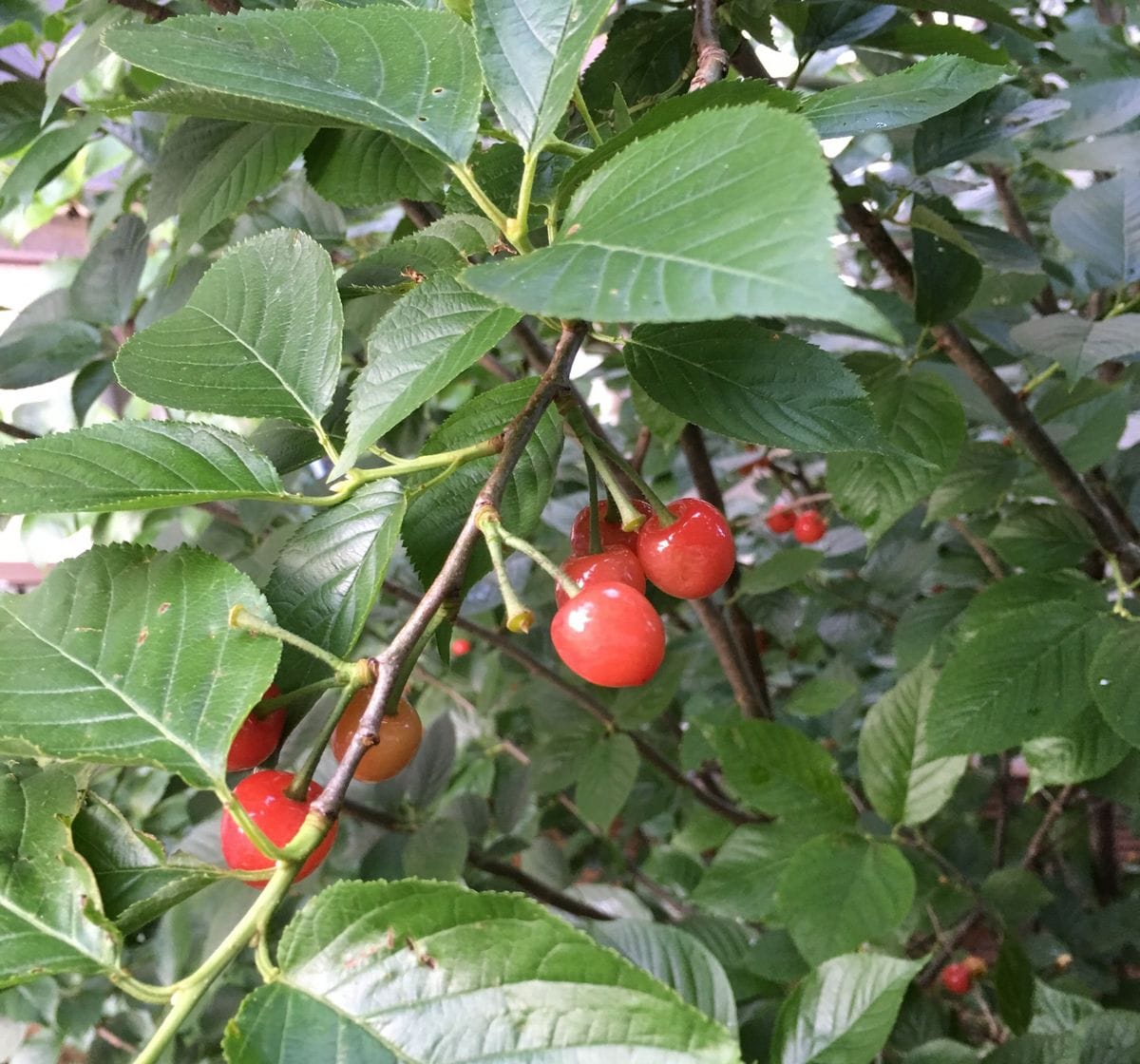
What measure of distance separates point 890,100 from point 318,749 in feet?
1.50

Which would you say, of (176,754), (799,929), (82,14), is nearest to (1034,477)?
(799,929)

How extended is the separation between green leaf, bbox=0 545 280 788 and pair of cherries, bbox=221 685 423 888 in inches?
1.6

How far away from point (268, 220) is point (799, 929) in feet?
3.39

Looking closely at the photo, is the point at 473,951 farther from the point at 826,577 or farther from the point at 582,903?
the point at 826,577

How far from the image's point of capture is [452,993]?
0.36 metres

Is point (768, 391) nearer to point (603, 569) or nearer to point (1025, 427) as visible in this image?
point (603, 569)

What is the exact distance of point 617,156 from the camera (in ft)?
1.33

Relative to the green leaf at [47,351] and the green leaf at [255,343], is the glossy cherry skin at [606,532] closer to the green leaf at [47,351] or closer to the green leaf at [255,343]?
the green leaf at [255,343]

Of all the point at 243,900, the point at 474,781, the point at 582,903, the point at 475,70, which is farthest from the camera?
the point at 474,781

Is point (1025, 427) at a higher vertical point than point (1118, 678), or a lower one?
higher

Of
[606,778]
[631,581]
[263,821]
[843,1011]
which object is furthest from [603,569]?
[606,778]

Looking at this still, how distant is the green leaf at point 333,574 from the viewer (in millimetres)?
499

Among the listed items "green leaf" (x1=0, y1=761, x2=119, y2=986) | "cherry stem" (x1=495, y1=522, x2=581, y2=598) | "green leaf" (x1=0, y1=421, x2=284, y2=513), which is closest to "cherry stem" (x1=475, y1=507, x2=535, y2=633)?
"cherry stem" (x1=495, y1=522, x2=581, y2=598)

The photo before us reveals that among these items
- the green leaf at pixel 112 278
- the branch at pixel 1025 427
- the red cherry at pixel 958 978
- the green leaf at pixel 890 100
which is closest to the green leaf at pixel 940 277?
the branch at pixel 1025 427
